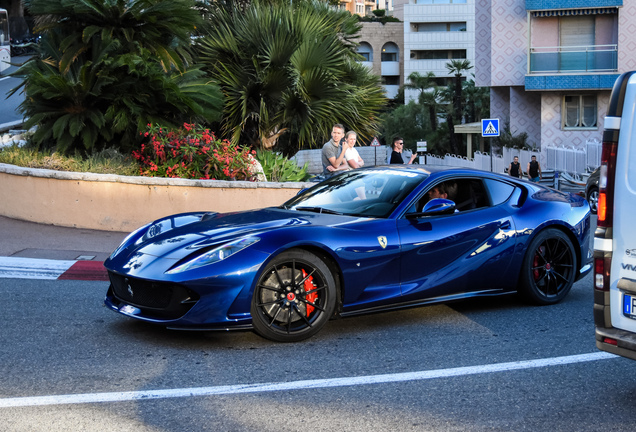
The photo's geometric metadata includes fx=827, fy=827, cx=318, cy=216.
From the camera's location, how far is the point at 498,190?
25.0 ft

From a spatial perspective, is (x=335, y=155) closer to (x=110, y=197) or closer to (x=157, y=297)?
(x=110, y=197)

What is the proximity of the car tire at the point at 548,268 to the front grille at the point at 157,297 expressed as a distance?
3.21 meters

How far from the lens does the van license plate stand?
464 centimetres

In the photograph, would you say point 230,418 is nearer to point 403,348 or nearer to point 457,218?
point 403,348

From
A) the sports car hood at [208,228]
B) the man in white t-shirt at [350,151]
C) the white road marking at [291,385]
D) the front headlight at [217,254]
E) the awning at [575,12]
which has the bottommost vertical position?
the white road marking at [291,385]

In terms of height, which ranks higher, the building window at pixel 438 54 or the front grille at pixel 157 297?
the building window at pixel 438 54

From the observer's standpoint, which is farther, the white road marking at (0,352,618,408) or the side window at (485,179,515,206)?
the side window at (485,179,515,206)

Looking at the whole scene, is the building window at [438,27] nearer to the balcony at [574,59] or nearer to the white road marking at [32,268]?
the balcony at [574,59]

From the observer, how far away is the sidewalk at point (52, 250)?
30.8 feet

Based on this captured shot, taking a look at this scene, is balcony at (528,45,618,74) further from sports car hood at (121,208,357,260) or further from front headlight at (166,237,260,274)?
front headlight at (166,237,260,274)

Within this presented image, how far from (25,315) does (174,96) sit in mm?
7584

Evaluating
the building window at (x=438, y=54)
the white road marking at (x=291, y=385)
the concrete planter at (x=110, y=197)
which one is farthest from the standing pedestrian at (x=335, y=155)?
the building window at (x=438, y=54)

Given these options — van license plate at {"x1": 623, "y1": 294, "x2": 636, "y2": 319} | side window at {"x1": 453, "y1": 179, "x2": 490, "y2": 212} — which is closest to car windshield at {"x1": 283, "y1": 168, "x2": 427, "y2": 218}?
side window at {"x1": 453, "y1": 179, "x2": 490, "y2": 212}

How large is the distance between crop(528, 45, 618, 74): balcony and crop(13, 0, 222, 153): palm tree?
24374mm
